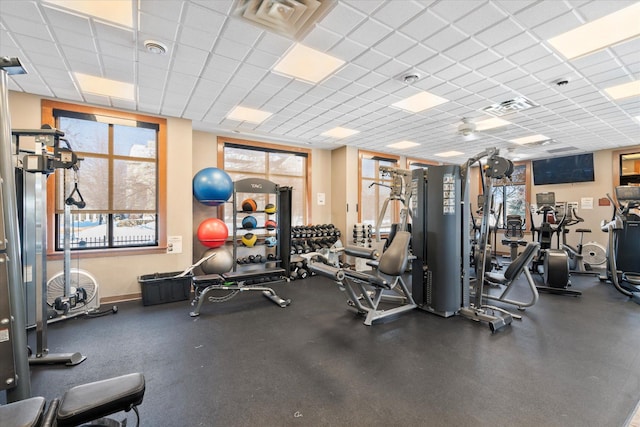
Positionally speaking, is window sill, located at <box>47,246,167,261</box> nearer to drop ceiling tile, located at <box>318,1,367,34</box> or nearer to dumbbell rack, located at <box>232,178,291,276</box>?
dumbbell rack, located at <box>232,178,291,276</box>

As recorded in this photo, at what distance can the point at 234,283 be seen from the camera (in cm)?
440

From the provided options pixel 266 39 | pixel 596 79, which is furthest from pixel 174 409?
pixel 596 79

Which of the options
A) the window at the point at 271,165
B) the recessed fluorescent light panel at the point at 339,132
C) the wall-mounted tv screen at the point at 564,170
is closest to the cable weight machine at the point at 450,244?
the recessed fluorescent light panel at the point at 339,132

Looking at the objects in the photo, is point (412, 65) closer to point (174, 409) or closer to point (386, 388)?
point (386, 388)

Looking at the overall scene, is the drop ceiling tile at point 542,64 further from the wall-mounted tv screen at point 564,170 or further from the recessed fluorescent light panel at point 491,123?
the wall-mounted tv screen at point 564,170

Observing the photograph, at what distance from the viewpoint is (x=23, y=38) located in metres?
2.59

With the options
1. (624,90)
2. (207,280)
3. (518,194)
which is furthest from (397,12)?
(518,194)

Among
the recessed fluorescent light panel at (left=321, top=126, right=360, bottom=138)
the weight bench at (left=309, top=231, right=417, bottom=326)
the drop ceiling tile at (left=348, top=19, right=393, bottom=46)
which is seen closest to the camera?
the drop ceiling tile at (left=348, top=19, right=393, bottom=46)

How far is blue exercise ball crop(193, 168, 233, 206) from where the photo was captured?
188 inches

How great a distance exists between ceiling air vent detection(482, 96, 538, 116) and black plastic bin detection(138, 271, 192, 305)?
526 cm

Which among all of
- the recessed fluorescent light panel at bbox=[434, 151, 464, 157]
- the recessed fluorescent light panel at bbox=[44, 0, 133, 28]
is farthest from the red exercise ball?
the recessed fluorescent light panel at bbox=[434, 151, 464, 157]

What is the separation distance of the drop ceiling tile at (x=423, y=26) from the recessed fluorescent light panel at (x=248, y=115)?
2639 millimetres

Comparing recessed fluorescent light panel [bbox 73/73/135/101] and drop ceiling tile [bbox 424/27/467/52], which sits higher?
recessed fluorescent light panel [bbox 73/73/135/101]

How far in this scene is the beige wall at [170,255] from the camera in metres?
4.24
